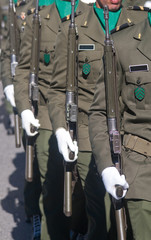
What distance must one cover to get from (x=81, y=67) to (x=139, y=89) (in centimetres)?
117

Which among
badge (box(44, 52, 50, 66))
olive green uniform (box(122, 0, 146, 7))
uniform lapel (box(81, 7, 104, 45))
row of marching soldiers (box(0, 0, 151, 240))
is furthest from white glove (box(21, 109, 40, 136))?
olive green uniform (box(122, 0, 146, 7))

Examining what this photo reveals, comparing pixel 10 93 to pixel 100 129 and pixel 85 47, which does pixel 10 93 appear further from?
pixel 100 129

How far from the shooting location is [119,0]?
4.26m

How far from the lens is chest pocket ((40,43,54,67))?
210 inches

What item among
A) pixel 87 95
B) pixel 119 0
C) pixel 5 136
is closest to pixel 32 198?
pixel 87 95

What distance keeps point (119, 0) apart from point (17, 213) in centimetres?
283

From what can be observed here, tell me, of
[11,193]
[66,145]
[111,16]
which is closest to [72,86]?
[66,145]

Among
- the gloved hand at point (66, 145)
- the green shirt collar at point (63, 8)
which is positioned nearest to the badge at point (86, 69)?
the gloved hand at point (66, 145)

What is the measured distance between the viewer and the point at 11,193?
270 inches

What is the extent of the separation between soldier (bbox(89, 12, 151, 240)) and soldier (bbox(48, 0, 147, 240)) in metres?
0.75

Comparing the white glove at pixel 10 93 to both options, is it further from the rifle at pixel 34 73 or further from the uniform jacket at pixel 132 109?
the uniform jacket at pixel 132 109

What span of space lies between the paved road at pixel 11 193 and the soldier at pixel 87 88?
1.45 meters

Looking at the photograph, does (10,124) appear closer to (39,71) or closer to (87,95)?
(39,71)

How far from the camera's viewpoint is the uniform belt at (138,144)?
11.1 feet
